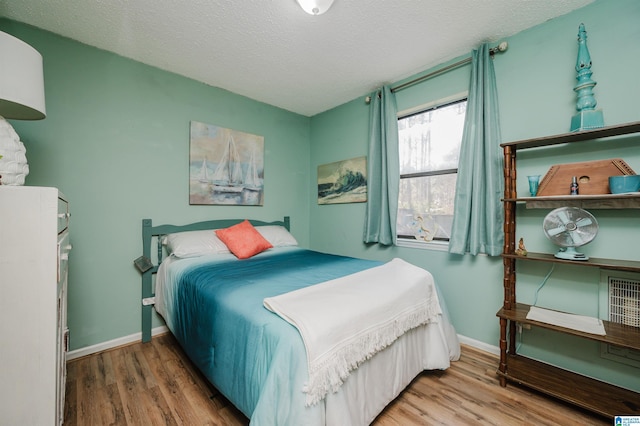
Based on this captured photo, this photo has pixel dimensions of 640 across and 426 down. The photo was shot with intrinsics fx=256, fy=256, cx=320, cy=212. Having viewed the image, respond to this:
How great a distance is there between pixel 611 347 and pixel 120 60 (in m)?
4.35

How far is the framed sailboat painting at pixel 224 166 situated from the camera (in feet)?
8.93

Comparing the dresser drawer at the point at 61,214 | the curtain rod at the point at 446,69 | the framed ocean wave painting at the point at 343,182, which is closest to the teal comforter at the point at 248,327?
the dresser drawer at the point at 61,214

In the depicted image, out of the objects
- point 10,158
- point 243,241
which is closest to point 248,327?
point 10,158

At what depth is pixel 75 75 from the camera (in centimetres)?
210

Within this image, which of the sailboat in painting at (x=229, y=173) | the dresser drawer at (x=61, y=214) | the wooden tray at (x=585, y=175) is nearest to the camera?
the dresser drawer at (x=61, y=214)

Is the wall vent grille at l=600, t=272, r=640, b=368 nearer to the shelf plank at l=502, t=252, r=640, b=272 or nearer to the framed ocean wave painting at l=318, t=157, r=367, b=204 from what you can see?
the shelf plank at l=502, t=252, r=640, b=272

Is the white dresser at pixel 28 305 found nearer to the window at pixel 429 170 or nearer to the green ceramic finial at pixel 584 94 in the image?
the window at pixel 429 170

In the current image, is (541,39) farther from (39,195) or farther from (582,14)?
(39,195)

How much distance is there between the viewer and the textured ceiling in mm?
1755

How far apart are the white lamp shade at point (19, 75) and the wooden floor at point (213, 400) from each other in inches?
66.6

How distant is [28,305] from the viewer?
962 mm

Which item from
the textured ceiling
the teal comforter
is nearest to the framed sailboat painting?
the textured ceiling

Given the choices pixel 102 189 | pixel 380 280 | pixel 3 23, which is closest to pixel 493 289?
pixel 380 280

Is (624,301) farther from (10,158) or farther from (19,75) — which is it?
(19,75)
